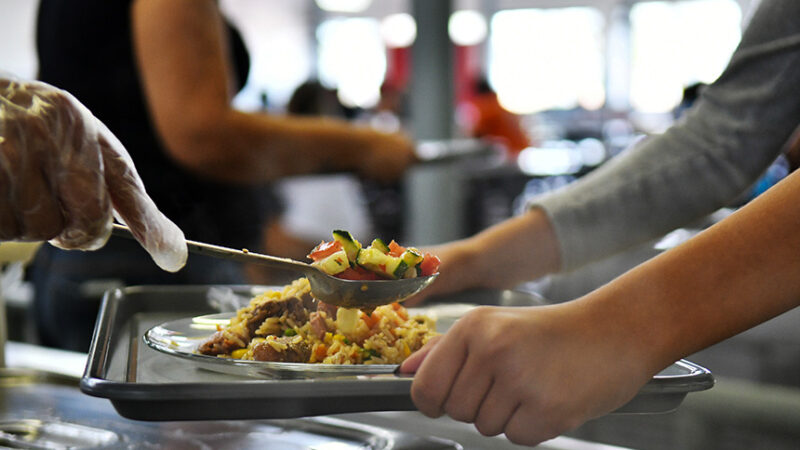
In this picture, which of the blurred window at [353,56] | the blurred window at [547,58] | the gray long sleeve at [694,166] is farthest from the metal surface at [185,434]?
the blurred window at [353,56]

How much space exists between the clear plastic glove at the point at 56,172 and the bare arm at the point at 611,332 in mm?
219

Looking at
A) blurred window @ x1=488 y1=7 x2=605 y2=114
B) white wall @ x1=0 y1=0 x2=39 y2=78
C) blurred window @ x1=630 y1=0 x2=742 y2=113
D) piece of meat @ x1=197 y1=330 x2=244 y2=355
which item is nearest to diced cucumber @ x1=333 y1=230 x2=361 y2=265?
piece of meat @ x1=197 y1=330 x2=244 y2=355

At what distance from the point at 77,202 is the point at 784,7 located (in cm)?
72

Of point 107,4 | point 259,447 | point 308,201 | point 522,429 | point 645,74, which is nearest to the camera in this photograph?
point 522,429

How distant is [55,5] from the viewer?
1186mm

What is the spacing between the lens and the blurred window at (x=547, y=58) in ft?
33.6

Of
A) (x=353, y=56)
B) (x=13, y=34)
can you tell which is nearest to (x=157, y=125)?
(x=13, y=34)

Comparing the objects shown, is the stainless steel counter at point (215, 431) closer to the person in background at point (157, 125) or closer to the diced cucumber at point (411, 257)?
the diced cucumber at point (411, 257)

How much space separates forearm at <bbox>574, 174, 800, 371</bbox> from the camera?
0.54 metres

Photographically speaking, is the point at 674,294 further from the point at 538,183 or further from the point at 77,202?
the point at 538,183

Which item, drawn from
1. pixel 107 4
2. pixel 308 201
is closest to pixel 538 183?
pixel 308 201

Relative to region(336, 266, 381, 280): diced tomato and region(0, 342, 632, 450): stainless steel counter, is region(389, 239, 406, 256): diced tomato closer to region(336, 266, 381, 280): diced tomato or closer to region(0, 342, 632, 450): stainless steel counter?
region(336, 266, 381, 280): diced tomato

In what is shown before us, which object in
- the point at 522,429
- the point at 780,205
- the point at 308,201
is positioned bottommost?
the point at 308,201

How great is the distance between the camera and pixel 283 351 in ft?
1.97
